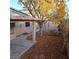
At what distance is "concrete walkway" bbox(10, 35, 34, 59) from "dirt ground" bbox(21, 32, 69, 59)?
0.05 meters

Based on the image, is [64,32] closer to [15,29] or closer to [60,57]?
[60,57]

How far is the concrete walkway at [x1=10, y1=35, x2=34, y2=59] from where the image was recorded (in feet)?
6.70

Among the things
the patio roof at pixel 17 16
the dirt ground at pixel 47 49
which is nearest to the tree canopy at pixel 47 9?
the patio roof at pixel 17 16

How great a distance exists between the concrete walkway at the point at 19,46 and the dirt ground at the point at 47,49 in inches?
1.9

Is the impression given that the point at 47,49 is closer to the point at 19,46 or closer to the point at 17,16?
the point at 19,46

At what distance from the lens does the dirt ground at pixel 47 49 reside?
203 centimetres

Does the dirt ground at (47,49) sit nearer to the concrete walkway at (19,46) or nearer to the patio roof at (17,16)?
the concrete walkway at (19,46)

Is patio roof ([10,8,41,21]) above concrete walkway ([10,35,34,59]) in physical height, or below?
above

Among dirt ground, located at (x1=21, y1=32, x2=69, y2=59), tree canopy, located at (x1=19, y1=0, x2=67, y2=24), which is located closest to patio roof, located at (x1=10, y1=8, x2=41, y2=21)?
tree canopy, located at (x1=19, y1=0, x2=67, y2=24)

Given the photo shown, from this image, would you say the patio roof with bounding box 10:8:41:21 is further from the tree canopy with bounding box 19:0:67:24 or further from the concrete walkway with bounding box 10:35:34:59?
the concrete walkway with bounding box 10:35:34:59

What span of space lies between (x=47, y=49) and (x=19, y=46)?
1.07ft

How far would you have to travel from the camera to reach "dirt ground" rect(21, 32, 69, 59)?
2.03 m

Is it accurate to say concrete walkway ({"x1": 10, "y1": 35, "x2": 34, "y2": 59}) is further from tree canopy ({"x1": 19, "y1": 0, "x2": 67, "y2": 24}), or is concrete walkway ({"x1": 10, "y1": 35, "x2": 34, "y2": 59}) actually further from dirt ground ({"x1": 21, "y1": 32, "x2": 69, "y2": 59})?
tree canopy ({"x1": 19, "y1": 0, "x2": 67, "y2": 24})

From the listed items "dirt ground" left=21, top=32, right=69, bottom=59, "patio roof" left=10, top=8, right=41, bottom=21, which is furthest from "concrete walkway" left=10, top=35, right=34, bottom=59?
"patio roof" left=10, top=8, right=41, bottom=21
